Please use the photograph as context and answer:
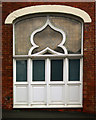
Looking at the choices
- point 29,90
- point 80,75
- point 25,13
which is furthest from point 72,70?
point 25,13

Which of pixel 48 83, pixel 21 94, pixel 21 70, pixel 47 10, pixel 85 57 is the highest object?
pixel 47 10

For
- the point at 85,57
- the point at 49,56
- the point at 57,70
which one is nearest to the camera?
the point at 85,57

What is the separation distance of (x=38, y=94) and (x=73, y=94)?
1.22 meters

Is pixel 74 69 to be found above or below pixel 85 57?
below

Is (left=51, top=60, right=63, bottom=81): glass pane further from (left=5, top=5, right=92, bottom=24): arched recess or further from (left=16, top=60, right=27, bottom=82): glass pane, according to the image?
(left=5, top=5, right=92, bottom=24): arched recess

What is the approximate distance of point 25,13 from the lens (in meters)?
4.54

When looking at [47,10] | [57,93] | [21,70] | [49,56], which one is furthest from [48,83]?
[47,10]

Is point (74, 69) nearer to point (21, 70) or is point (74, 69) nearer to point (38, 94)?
point (38, 94)

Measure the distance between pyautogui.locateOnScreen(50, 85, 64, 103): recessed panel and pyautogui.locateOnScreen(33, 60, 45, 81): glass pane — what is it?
500 mm

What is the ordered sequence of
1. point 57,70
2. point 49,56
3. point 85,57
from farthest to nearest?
1. point 57,70
2. point 49,56
3. point 85,57

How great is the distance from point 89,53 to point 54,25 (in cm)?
153

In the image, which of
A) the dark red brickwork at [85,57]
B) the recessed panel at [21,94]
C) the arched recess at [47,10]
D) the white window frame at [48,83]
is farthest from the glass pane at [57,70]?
the arched recess at [47,10]

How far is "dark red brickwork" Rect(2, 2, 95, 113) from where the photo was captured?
452 cm

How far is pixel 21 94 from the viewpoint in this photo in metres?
4.73
